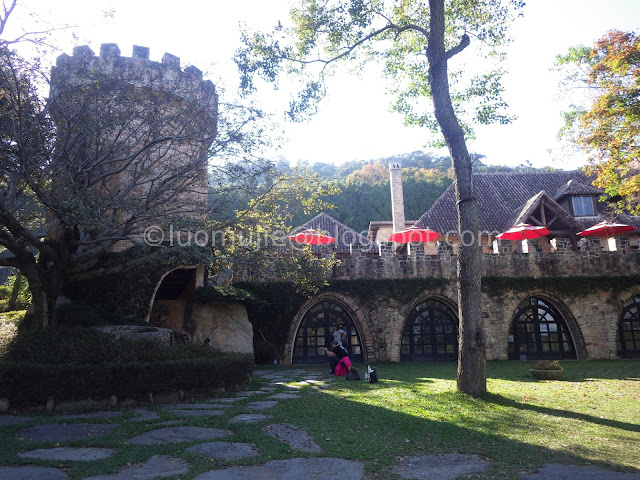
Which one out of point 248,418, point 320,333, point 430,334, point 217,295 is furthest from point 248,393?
point 430,334

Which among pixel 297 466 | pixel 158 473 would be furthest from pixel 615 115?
pixel 158 473

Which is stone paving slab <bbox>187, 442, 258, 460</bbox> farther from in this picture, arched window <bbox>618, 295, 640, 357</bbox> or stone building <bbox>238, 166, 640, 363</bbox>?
arched window <bbox>618, 295, 640, 357</bbox>

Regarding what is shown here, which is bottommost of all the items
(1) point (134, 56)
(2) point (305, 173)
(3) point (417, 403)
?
(3) point (417, 403)

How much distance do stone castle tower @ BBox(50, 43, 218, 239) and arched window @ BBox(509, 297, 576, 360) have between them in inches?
523

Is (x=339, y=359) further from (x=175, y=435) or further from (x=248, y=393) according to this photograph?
(x=175, y=435)

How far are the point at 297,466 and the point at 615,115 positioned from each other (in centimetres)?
1486

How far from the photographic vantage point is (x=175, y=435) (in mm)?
4938

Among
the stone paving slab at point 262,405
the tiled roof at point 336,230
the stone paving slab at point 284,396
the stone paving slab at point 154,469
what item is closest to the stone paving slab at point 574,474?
the stone paving slab at point 154,469

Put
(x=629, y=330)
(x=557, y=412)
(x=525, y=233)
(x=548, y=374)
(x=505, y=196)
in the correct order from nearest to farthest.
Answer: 1. (x=557, y=412)
2. (x=548, y=374)
3. (x=629, y=330)
4. (x=525, y=233)
5. (x=505, y=196)

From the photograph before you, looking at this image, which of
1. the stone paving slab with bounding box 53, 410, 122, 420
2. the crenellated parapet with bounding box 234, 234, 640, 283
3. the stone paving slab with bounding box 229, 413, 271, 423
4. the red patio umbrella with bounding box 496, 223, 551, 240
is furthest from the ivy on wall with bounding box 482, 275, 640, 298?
the stone paving slab with bounding box 53, 410, 122, 420

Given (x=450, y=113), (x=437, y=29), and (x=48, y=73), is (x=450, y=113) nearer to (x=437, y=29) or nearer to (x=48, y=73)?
(x=437, y=29)

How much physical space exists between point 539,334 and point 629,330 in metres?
3.54

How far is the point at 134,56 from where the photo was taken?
12.6 metres

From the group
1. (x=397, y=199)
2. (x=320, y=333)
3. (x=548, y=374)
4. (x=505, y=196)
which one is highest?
(x=397, y=199)
